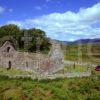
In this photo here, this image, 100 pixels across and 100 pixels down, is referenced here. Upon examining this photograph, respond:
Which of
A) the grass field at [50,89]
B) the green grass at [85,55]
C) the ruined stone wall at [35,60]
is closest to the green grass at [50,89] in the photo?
the grass field at [50,89]

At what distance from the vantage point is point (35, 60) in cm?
3809

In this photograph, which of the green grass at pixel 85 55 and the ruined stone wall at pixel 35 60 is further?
the green grass at pixel 85 55

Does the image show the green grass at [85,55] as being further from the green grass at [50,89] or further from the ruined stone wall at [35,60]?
the green grass at [50,89]

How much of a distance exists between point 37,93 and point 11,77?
23.9ft

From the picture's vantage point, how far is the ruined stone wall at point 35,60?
37469 mm

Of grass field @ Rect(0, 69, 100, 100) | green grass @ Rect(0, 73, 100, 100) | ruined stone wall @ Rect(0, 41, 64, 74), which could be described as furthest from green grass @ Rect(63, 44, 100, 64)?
green grass @ Rect(0, 73, 100, 100)

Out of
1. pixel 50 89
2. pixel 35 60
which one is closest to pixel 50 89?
pixel 50 89

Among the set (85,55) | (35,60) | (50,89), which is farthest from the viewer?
(85,55)

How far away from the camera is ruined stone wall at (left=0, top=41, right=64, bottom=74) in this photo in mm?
37469

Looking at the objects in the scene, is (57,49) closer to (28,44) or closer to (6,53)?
(6,53)

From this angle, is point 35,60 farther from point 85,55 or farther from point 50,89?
point 85,55

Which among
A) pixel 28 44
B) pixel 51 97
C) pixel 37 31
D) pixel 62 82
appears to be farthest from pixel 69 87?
pixel 37 31

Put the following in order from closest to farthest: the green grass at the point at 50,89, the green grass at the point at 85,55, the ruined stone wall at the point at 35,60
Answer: the green grass at the point at 50,89, the ruined stone wall at the point at 35,60, the green grass at the point at 85,55

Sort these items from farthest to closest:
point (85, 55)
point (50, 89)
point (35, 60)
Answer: point (85, 55) → point (35, 60) → point (50, 89)
